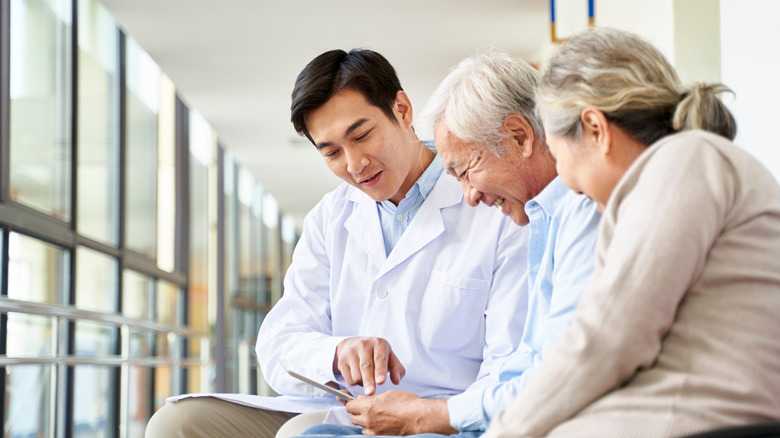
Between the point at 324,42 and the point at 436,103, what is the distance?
4313 millimetres

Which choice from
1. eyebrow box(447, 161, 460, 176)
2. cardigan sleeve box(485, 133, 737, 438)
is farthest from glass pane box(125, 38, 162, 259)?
cardigan sleeve box(485, 133, 737, 438)

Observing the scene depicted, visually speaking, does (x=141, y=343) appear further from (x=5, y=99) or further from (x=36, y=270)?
(x=5, y=99)

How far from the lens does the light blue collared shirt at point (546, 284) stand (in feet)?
4.67

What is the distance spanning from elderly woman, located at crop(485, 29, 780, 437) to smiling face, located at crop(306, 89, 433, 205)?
113 cm

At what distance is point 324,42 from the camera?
6059 mm

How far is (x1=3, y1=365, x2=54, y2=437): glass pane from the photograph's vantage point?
4.00 meters

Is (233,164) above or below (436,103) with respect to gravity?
above

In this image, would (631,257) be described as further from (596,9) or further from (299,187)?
(299,187)

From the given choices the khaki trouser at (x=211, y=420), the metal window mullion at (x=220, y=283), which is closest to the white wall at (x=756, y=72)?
the khaki trouser at (x=211, y=420)

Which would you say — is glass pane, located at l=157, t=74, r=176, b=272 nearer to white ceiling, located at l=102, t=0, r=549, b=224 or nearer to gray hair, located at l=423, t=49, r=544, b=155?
white ceiling, located at l=102, t=0, r=549, b=224

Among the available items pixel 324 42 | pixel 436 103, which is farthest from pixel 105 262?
pixel 436 103

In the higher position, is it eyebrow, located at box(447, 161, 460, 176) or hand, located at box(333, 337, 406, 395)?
eyebrow, located at box(447, 161, 460, 176)

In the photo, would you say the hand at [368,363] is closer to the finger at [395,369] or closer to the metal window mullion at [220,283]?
the finger at [395,369]

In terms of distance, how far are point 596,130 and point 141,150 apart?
6.30m
